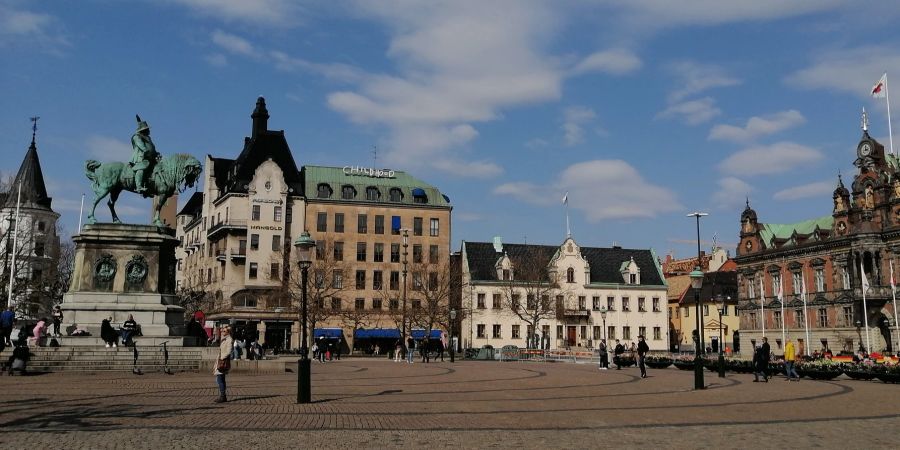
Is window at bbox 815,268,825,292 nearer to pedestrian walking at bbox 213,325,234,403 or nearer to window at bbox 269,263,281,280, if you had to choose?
window at bbox 269,263,281,280

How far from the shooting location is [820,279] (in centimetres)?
8175

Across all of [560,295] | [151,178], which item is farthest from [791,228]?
[151,178]

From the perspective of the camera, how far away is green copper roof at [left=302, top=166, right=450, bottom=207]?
84.8 metres

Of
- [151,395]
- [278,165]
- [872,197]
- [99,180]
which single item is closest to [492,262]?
[278,165]

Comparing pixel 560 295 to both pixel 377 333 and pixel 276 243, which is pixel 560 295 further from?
pixel 276 243

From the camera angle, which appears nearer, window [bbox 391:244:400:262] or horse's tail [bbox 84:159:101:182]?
horse's tail [bbox 84:159:101:182]

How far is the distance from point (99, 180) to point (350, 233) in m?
50.1

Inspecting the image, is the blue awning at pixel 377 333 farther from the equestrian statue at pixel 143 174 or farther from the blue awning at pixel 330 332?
the equestrian statue at pixel 143 174

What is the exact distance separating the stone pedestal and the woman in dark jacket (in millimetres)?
1495

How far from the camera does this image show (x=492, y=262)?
292 feet

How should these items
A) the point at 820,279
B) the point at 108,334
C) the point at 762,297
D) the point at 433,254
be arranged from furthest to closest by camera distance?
1. the point at 762,297
2. the point at 433,254
3. the point at 820,279
4. the point at 108,334

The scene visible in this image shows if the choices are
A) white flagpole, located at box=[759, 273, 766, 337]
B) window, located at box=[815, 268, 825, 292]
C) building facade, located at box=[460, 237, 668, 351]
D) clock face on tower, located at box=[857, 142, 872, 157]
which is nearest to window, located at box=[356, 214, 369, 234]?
building facade, located at box=[460, 237, 668, 351]

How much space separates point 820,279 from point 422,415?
76.5 metres

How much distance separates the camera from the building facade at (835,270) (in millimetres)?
74375
